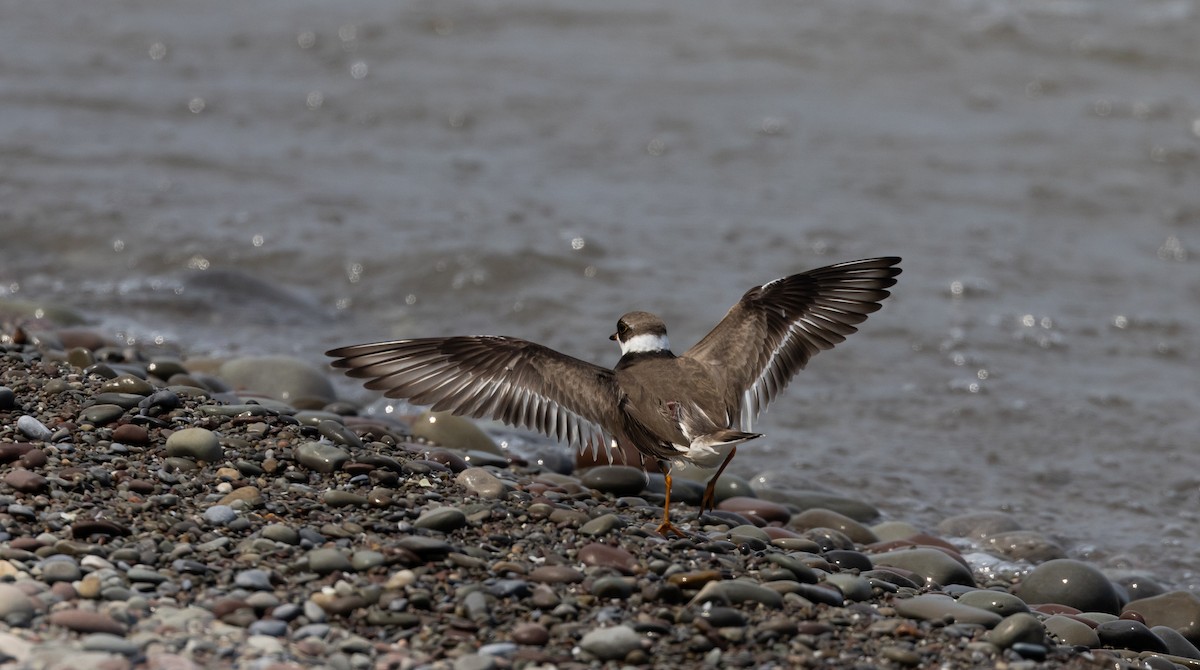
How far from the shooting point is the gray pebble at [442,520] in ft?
15.7

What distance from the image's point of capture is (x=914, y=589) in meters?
5.12

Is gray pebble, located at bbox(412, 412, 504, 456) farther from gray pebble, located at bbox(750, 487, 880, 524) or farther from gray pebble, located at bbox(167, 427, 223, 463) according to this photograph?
gray pebble, located at bbox(167, 427, 223, 463)

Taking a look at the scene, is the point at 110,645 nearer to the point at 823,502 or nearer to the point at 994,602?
the point at 994,602

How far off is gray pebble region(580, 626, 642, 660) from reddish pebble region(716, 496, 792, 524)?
221 cm

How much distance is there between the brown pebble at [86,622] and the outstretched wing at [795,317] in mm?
2809

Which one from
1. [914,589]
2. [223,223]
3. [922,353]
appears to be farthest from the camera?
[223,223]

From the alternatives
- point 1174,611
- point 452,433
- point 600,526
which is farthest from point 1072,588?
point 452,433

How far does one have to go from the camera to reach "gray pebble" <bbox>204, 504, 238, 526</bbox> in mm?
4656

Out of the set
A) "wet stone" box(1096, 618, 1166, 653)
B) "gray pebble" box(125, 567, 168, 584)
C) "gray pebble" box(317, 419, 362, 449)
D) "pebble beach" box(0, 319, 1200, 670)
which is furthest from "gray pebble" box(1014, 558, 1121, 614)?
"gray pebble" box(125, 567, 168, 584)

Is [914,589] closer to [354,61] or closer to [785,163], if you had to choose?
[785,163]

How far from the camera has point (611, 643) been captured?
406 cm

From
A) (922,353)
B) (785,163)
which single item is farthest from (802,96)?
(922,353)

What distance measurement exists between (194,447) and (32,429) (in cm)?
60

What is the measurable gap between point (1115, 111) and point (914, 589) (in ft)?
32.7
